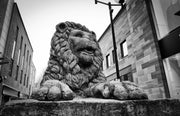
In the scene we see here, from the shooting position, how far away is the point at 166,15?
15.8 feet

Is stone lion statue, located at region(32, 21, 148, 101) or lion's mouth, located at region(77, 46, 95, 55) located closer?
stone lion statue, located at region(32, 21, 148, 101)

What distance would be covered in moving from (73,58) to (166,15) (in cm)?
452

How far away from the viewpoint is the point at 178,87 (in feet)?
12.8

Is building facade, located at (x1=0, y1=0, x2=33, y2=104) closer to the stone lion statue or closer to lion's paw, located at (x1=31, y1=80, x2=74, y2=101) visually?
the stone lion statue

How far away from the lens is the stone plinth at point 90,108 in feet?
2.96

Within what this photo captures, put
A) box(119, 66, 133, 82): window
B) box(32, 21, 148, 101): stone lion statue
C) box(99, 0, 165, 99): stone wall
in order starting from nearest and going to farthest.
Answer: box(32, 21, 148, 101): stone lion statue → box(99, 0, 165, 99): stone wall → box(119, 66, 133, 82): window

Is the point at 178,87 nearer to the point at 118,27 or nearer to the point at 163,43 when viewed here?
the point at 163,43

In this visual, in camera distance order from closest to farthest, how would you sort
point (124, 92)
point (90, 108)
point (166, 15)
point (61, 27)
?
point (90, 108) < point (124, 92) < point (61, 27) < point (166, 15)

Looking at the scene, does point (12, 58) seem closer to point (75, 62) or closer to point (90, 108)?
point (75, 62)

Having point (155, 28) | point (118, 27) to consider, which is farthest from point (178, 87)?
point (118, 27)

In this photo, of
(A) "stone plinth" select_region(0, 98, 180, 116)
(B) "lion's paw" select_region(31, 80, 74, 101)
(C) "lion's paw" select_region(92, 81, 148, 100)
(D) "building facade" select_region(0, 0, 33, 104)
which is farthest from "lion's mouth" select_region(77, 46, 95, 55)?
(D) "building facade" select_region(0, 0, 33, 104)

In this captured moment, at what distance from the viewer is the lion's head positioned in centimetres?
191

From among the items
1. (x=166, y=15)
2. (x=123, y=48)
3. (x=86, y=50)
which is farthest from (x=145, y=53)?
(x=123, y=48)

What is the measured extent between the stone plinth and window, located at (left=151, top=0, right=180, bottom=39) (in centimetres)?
398
